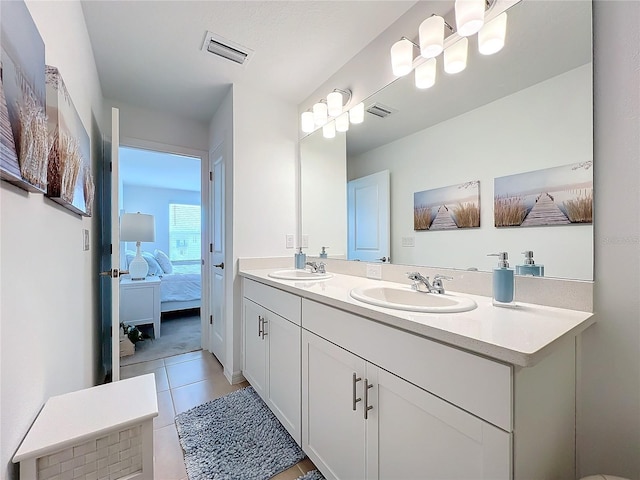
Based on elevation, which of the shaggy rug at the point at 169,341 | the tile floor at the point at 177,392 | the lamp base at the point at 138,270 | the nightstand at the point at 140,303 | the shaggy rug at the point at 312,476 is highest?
the lamp base at the point at 138,270

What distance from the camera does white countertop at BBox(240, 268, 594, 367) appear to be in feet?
1.99

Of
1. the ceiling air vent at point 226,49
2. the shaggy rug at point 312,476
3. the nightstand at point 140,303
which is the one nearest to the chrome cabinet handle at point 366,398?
the shaggy rug at point 312,476

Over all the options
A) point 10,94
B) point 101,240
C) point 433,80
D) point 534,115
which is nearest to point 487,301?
point 534,115

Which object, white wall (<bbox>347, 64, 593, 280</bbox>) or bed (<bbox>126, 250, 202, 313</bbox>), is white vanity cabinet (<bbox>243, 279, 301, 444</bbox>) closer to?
white wall (<bbox>347, 64, 593, 280</bbox>)

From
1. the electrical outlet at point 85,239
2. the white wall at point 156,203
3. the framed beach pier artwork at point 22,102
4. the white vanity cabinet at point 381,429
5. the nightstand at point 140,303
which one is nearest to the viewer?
the framed beach pier artwork at point 22,102

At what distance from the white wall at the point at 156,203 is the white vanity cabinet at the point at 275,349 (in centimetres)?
489

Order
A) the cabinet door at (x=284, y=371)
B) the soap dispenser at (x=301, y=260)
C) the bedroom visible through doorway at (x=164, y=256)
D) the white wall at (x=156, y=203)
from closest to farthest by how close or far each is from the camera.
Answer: the cabinet door at (x=284, y=371), the soap dispenser at (x=301, y=260), the bedroom visible through doorway at (x=164, y=256), the white wall at (x=156, y=203)

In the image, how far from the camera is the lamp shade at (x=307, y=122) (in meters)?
2.17

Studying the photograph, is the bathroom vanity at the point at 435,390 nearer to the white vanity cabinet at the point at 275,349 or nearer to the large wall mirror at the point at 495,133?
the white vanity cabinet at the point at 275,349

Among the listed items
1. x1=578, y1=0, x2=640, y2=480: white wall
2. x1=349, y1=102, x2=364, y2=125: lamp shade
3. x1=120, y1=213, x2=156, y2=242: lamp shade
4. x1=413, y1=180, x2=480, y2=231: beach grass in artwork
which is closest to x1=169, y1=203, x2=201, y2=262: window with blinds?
x1=120, y1=213, x2=156, y2=242: lamp shade

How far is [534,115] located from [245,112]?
1.87m

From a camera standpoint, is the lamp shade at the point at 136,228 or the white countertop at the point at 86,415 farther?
the lamp shade at the point at 136,228

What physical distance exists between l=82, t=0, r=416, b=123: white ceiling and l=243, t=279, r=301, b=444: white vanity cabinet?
1.52 m

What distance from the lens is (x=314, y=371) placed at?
122 cm
